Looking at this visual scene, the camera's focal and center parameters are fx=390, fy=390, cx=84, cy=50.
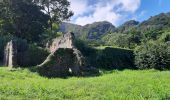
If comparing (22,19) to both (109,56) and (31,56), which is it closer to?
(31,56)

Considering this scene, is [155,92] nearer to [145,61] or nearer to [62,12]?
[145,61]

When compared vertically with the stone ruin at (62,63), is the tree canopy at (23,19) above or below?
above

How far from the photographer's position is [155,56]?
40.0 m

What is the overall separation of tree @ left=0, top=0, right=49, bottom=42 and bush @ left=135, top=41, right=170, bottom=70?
19.8 m

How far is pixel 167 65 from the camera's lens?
3984cm

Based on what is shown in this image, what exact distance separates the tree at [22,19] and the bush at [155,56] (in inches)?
780

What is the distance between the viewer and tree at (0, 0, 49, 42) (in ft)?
176

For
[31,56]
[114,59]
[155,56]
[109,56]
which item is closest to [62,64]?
[31,56]

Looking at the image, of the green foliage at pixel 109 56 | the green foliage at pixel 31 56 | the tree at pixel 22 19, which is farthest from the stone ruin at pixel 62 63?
the tree at pixel 22 19

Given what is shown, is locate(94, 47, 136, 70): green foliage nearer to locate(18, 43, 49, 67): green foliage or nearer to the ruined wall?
the ruined wall

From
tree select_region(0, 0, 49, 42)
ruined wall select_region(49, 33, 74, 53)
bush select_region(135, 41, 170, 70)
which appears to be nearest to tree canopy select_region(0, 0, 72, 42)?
tree select_region(0, 0, 49, 42)

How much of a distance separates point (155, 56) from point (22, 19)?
22.2 meters

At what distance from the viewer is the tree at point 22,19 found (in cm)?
5350

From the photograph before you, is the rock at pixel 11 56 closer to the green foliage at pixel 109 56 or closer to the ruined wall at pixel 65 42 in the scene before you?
the ruined wall at pixel 65 42
